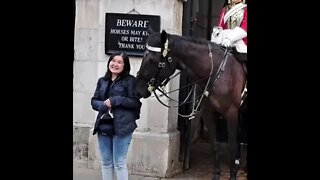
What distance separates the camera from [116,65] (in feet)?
15.5

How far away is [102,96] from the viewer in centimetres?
478

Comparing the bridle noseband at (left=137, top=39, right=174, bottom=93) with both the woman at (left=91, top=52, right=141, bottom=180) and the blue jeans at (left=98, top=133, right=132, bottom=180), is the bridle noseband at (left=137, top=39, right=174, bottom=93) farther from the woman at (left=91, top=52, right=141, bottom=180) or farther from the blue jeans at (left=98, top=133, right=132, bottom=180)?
the blue jeans at (left=98, top=133, right=132, bottom=180)

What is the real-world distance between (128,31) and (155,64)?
4.10 ft

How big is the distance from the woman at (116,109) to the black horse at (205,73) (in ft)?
0.47

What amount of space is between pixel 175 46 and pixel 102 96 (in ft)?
2.69

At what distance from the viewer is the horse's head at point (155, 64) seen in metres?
4.88

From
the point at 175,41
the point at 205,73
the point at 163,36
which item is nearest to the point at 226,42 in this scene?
the point at 205,73

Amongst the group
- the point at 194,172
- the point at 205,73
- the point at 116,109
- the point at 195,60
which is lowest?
the point at 194,172

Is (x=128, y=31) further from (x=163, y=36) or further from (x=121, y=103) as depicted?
(x=121, y=103)
